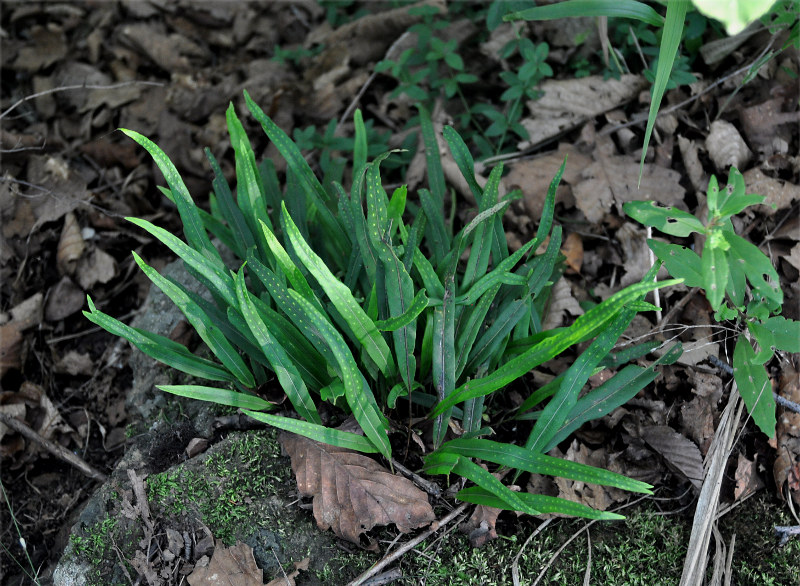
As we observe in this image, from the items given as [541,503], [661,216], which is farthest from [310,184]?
[541,503]

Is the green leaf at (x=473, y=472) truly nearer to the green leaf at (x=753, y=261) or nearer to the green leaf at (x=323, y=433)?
the green leaf at (x=323, y=433)

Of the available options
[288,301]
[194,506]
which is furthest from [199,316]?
[194,506]

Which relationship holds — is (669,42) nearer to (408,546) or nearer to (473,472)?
(473,472)

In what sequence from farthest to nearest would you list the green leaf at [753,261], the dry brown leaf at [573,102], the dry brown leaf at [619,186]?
the dry brown leaf at [573,102]
the dry brown leaf at [619,186]
the green leaf at [753,261]

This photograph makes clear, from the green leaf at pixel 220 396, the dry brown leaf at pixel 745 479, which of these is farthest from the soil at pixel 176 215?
the green leaf at pixel 220 396

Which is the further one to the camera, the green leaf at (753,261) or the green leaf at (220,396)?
the green leaf at (220,396)

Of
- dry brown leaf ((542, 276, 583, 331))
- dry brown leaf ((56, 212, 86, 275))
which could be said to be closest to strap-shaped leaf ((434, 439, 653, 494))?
dry brown leaf ((542, 276, 583, 331))

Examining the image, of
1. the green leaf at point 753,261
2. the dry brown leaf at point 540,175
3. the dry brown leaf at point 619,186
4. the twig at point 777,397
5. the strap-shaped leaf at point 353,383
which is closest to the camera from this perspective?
the green leaf at point 753,261

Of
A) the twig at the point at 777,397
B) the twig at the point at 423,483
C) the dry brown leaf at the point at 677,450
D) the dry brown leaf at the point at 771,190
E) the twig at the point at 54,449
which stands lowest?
the twig at the point at 54,449
